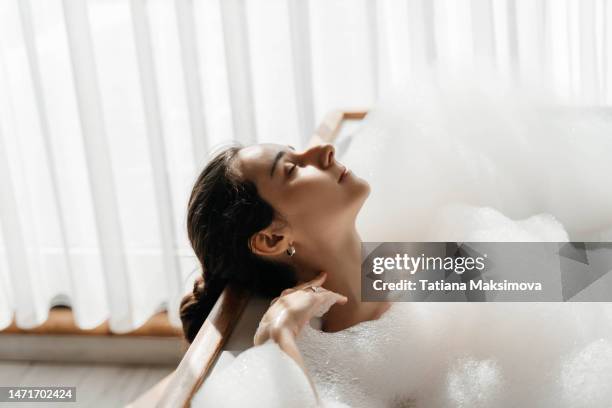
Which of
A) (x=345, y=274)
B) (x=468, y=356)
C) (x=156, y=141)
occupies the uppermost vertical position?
(x=156, y=141)

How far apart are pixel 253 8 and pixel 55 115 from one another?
0.53 meters

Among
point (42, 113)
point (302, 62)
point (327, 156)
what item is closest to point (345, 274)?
point (327, 156)

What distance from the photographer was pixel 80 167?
1915 millimetres

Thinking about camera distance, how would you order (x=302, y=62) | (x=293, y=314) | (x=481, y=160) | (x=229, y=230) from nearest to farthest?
(x=293, y=314) < (x=229, y=230) < (x=481, y=160) < (x=302, y=62)

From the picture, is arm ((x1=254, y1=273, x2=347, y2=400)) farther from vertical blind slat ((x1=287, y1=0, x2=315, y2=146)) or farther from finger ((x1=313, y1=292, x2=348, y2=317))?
vertical blind slat ((x1=287, y1=0, x2=315, y2=146))

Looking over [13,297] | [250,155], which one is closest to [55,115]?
[13,297]

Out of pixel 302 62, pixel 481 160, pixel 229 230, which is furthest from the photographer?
pixel 302 62

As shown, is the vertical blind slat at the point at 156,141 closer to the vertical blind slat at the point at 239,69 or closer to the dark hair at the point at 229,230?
the vertical blind slat at the point at 239,69

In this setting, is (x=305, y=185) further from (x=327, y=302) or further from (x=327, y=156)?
(x=327, y=302)

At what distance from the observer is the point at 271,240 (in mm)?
1118

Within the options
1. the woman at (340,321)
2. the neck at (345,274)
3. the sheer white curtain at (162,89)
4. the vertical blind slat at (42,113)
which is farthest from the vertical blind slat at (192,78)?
the neck at (345,274)

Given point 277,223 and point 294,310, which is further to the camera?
point 277,223

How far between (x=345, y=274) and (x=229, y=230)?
182mm

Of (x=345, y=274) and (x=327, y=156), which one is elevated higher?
(x=327, y=156)
